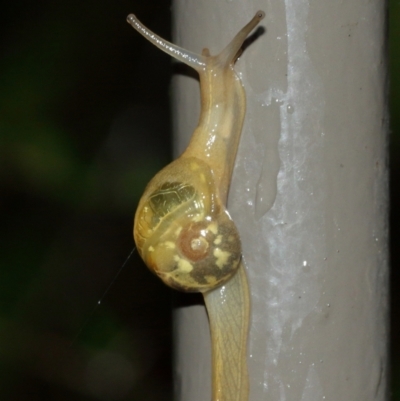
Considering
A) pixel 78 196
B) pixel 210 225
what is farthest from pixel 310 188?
pixel 78 196

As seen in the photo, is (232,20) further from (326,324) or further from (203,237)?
(326,324)

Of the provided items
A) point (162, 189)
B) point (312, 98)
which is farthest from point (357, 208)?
point (162, 189)

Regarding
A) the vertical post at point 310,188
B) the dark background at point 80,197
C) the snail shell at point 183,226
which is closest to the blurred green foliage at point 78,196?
the dark background at point 80,197

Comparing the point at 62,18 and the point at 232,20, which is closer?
the point at 232,20

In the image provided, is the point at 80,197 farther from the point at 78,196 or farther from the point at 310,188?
the point at 310,188

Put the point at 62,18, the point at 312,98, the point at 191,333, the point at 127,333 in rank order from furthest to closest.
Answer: the point at 127,333 → the point at 62,18 → the point at 191,333 → the point at 312,98

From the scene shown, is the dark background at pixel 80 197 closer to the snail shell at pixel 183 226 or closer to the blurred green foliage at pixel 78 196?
the blurred green foliage at pixel 78 196

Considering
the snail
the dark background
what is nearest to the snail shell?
the snail
